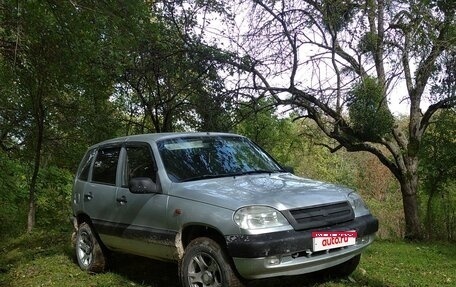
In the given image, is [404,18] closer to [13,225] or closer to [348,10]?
[348,10]

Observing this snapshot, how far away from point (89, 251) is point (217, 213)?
2950 millimetres

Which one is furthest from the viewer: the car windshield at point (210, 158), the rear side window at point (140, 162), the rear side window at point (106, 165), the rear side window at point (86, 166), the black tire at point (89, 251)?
the rear side window at point (86, 166)

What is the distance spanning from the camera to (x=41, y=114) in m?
12.1

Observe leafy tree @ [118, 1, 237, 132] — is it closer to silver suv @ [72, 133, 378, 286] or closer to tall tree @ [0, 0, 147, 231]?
tall tree @ [0, 0, 147, 231]

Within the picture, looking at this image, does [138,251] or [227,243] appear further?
[138,251]

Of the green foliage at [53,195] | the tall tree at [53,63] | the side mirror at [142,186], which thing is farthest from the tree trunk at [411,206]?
the green foliage at [53,195]

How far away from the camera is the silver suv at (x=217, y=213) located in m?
4.17

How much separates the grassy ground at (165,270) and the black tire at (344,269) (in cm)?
9

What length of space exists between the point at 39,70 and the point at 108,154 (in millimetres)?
3577

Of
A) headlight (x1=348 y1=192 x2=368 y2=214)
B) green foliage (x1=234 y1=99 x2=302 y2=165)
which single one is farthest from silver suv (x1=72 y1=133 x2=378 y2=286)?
green foliage (x1=234 y1=99 x2=302 y2=165)

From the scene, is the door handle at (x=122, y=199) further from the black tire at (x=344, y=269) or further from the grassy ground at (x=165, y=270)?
Result: the black tire at (x=344, y=269)

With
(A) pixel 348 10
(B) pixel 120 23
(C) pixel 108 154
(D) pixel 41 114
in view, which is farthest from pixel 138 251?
(D) pixel 41 114

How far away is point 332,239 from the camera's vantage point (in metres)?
4.38

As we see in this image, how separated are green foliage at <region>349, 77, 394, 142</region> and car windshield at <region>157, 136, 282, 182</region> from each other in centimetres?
417
